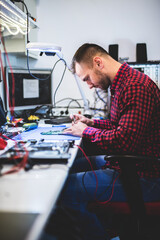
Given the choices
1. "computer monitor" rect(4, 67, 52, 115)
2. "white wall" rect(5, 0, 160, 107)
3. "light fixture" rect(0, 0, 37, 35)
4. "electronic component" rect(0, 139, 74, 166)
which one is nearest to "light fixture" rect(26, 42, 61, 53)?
"light fixture" rect(0, 0, 37, 35)

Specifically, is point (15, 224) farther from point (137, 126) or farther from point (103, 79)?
point (103, 79)

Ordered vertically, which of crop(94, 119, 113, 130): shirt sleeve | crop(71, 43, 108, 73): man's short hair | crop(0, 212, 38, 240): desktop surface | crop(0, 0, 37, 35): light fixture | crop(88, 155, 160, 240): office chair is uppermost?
crop(0, 0, 37, 35): light fixture

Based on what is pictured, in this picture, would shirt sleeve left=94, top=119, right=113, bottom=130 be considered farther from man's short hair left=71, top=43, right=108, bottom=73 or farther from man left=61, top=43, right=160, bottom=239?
man's short hair left=71, top=43, right=108, bottom=73

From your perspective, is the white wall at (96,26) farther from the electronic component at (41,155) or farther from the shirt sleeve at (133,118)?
the electronic component at (41,155)

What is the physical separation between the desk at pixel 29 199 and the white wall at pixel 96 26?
1.84 meters

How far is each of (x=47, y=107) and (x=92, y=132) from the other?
131cm

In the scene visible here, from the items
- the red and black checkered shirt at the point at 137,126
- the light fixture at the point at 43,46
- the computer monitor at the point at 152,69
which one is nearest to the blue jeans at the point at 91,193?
the red and black checkered shirt at the point at 137,126

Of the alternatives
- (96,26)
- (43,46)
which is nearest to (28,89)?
(43,46)

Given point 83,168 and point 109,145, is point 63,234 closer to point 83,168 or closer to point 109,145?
point 109,145

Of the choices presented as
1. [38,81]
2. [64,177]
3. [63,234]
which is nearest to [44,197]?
[64,177]

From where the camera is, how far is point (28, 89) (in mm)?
2033

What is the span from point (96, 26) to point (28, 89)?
110cm

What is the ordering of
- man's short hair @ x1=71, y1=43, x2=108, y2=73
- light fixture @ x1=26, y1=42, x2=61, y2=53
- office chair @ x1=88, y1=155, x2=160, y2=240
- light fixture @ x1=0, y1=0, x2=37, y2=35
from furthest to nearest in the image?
1. light fixture @ x1=26, y1=42, x2=61, y2=53
2. man's short hair @ x1=71, y1=43, x2=108, y2=73
3. light fixture @ x1=0, y1=0, x2=37, y2=35
4. office chair @ x1=88, y1=155, x2=160, y2=240

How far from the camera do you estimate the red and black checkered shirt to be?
956mm
